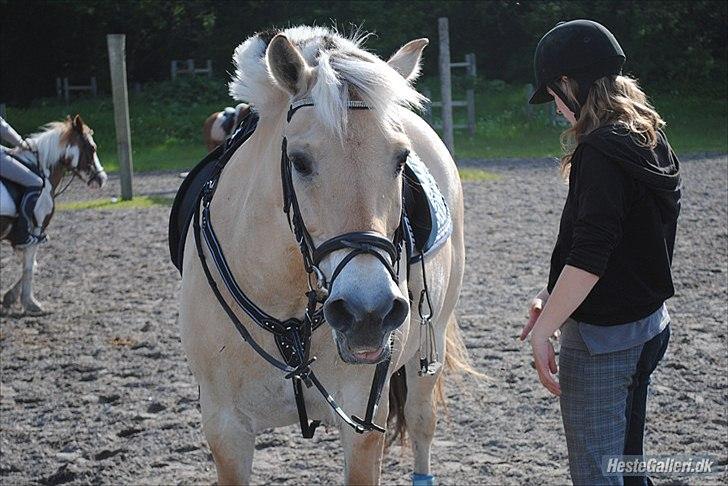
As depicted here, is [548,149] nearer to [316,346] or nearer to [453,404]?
[453,404]

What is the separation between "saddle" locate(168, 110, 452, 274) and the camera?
3234 mm

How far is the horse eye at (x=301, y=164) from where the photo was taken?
92.0 inches

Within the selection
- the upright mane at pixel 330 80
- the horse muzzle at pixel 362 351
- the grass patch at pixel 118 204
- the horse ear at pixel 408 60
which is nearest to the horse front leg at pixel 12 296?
the grass patch at pixel 118 204

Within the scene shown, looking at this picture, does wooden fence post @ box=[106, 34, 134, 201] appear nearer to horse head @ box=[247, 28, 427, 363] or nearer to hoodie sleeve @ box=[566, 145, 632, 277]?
horse head @ box=[247, 28, 427, 363]

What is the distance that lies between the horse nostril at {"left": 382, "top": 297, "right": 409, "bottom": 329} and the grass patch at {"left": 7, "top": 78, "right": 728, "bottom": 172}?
15.7m

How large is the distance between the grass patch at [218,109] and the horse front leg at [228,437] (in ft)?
49.3

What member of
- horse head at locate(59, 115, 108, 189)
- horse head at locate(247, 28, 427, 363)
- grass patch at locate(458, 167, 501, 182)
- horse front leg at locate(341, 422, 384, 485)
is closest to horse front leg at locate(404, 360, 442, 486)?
horse front leg at locate(341, 422, 384, 485)

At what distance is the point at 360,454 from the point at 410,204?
94 centimetres

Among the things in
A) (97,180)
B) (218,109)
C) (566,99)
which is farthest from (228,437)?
(218,109)

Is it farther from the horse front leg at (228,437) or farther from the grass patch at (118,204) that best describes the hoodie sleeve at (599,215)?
the grass patch at (118,204)

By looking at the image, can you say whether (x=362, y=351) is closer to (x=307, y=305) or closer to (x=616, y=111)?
(x=307, y=305)

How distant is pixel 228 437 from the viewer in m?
2.98

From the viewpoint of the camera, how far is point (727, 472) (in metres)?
3.67

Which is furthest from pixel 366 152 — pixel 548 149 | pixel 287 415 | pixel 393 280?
pixel 548 149
